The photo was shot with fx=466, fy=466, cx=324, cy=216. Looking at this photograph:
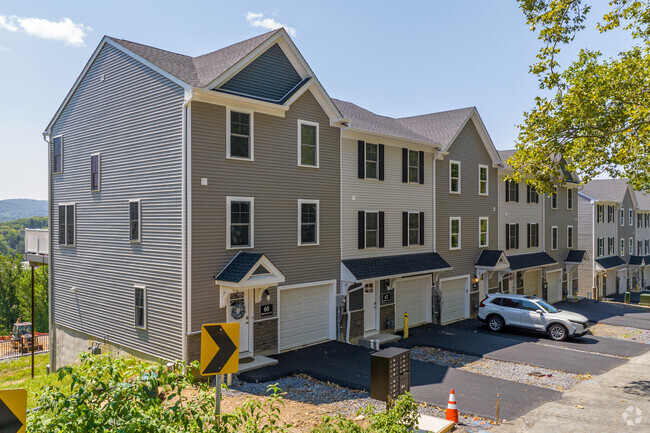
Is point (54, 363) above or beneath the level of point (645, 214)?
beneath

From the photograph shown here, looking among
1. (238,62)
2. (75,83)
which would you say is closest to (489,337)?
(238,62)

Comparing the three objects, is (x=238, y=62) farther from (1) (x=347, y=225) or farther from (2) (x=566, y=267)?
(2) (x=566, y=267)

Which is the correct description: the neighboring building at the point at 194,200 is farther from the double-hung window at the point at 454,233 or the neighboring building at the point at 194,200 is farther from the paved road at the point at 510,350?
the double-hung window at the point at 454,233

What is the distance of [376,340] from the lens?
727 inches

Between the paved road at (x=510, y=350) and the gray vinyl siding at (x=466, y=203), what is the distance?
3750 millimetres

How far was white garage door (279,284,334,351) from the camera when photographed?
54.6ft

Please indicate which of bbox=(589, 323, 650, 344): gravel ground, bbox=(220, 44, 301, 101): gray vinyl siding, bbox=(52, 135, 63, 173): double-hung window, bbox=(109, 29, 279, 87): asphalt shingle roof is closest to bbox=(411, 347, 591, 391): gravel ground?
bbox=(589, 323, 650, 344): gravel ground

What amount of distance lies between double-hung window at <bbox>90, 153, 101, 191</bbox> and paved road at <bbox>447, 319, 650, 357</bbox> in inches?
672

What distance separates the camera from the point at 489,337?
20.6 m

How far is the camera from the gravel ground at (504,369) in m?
14.4

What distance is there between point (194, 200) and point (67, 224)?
826cm

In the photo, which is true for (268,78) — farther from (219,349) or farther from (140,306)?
(219,349)

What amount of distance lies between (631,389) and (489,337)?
7301 millimetres

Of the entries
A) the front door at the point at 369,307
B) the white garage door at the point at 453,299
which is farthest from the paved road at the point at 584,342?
the front door at the point at 369,307
